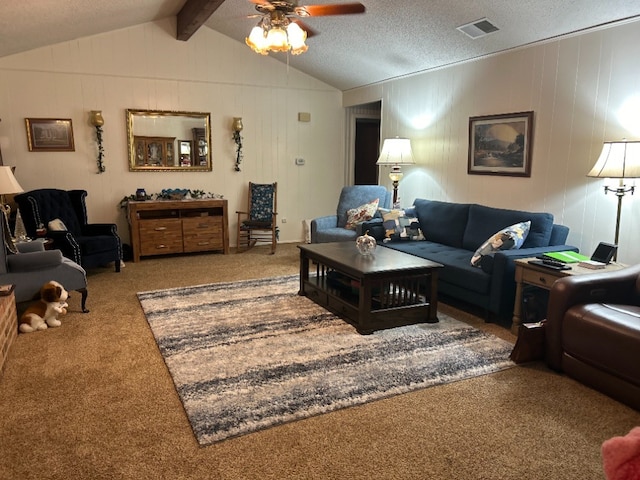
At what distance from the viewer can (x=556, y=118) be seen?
13.4 ft

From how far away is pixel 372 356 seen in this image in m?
3.10

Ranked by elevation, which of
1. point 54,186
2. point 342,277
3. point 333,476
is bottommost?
point 333,476

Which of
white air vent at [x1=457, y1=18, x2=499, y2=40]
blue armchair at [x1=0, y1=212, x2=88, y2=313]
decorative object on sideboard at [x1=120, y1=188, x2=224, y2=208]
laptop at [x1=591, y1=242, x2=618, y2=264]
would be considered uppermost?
white air vent at [x1=457, y1=18, x2=499, y2=40]

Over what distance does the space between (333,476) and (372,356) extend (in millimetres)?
1206

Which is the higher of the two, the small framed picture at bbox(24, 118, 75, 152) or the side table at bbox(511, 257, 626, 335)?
the small framed picture at bbox(24, 118, 75, 152)

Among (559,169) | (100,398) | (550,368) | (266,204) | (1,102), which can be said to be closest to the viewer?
(100,398)

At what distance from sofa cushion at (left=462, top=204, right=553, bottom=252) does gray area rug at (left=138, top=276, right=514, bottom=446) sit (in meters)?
0.97

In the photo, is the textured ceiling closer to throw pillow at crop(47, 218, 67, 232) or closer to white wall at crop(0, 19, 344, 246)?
white wall at crop(0, 19, 344, 246)

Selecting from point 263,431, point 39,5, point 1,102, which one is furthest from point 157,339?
point 1,102

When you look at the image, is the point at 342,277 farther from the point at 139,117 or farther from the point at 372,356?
the point at 139,117

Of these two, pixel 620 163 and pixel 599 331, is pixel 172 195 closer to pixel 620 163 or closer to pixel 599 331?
pixel 620 163

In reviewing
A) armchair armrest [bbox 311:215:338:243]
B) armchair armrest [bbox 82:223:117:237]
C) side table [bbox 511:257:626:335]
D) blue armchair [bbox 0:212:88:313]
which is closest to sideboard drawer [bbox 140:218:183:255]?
armchair armrest [bbox 82:223:117:237]

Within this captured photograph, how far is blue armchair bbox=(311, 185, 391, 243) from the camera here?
5627mm

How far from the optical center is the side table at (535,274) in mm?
3137
